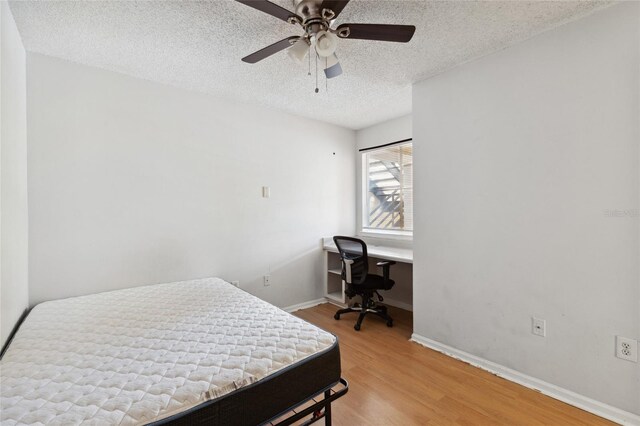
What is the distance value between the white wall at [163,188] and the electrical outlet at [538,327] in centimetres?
237

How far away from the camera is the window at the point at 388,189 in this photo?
3.72m

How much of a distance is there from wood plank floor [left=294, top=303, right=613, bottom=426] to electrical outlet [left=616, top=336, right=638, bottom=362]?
0.40 meters

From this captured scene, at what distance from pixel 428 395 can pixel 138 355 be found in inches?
69.6

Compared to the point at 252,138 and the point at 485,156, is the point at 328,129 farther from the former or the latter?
the point at 485,156

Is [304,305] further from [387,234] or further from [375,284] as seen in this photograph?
[387,234]

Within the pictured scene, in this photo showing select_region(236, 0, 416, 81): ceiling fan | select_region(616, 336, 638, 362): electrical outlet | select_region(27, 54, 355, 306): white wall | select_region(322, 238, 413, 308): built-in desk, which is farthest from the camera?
select_region(322, 238, 413, 308): built-in desk

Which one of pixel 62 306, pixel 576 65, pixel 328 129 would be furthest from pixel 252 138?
pixel 576 65

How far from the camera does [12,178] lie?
1700 millimetres

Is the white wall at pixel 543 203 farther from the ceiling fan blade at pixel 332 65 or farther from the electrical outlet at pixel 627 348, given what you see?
the ceiling fan blade at pixel 332 65

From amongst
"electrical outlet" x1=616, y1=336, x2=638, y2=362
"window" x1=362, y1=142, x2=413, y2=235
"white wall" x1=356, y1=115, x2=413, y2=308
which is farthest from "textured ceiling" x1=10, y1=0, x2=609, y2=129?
"electrical outlet" x1=616, y1=336, x2=638, y2=362

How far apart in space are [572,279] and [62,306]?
11.2 feet

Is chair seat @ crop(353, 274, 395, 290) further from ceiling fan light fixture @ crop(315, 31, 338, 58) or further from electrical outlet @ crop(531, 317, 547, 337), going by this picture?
ceiling fan light fixture @ crop(315, 31, 338, 58)

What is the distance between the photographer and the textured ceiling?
1.67 meters

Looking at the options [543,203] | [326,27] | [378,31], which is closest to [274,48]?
[326,27]
